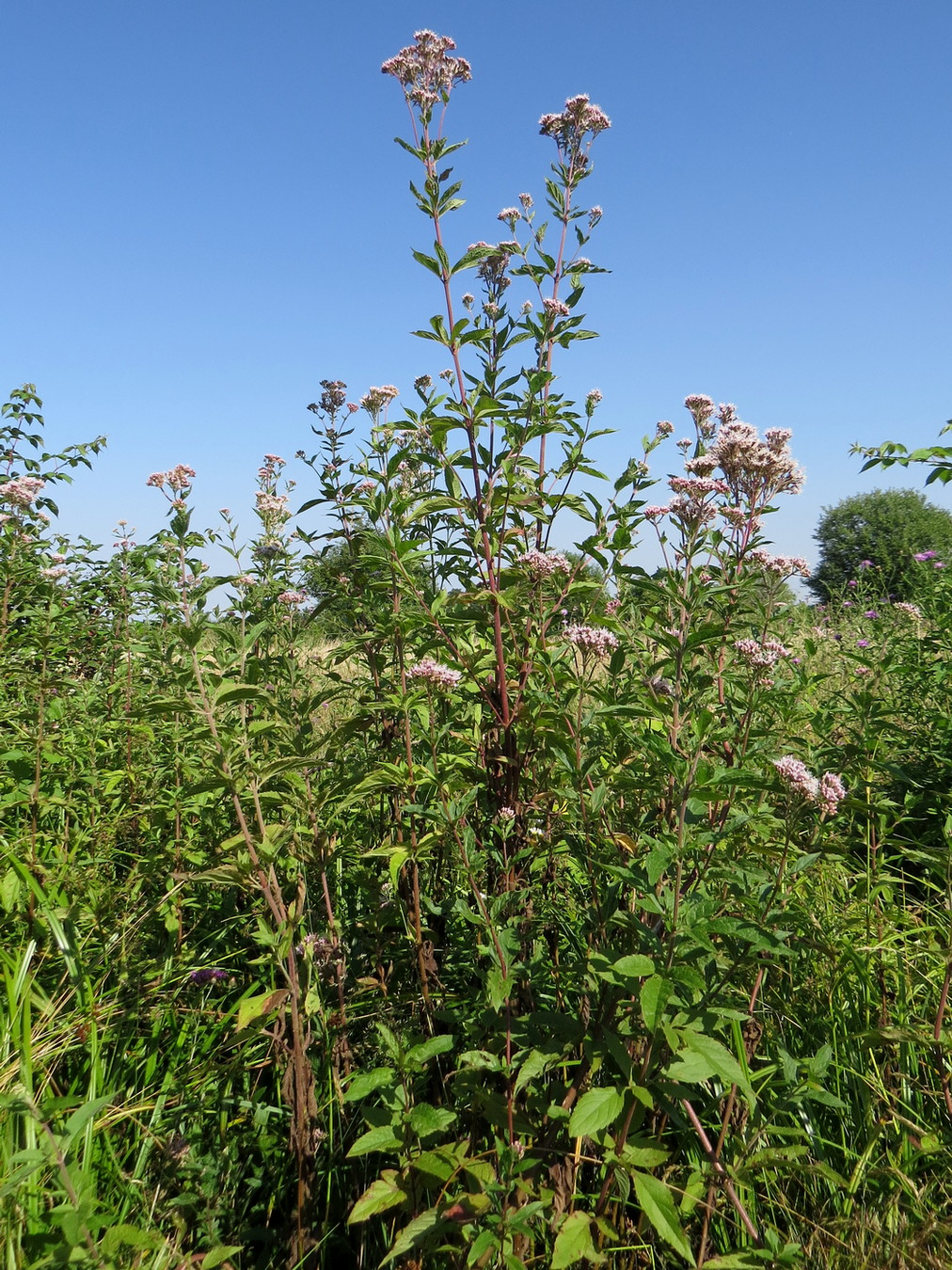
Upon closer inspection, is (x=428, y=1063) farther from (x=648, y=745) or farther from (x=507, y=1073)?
(x=648, y=745)

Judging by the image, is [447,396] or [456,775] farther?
[447,396]

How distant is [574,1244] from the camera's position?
5.22ft

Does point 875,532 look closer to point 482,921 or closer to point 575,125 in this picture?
point 575,125

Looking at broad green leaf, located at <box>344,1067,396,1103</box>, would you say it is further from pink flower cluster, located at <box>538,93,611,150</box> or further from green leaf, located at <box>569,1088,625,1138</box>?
pink flower cluster, located at <box>538,93,611,150</box>

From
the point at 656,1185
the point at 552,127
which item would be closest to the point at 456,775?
the point at 656,1185

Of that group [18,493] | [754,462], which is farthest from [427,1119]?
[18,493]

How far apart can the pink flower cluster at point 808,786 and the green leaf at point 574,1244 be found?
3.65 feet

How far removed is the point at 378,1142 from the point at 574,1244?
469mm

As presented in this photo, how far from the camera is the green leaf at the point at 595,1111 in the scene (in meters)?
1.54

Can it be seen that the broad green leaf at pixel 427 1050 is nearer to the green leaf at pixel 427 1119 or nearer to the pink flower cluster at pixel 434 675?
the green leaf at pixel 427 1119

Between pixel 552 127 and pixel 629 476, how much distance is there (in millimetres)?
1687

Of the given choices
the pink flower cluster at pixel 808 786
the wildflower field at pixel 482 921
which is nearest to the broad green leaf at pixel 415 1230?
the wildflower field at pixel 482 921

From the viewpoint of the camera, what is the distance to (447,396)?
108 inches

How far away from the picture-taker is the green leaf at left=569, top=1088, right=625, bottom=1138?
1.54m
